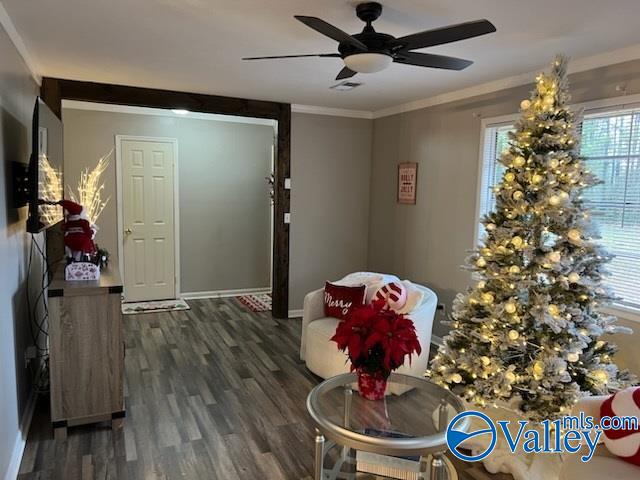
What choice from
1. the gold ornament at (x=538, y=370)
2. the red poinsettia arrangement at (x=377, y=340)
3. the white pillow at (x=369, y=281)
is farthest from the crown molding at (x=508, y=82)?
the red poinsettia arrangement at (x=377, y=340)

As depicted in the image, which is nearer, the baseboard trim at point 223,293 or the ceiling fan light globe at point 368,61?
the ceiling fan light globe at point 368,61

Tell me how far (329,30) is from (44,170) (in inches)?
76.0

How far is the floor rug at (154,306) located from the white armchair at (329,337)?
2.44 metres

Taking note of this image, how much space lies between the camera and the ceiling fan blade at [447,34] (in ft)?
6.18

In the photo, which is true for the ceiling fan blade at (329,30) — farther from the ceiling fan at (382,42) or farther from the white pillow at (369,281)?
the white pillow at (369,281)

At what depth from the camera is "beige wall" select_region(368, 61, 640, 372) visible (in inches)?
161

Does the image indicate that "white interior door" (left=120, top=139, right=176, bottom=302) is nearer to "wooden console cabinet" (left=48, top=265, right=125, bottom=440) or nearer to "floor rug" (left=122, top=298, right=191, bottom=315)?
"floor rug" (left=122, top=298, right=191, bottom=315)

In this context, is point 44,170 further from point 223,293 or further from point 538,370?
point 223,293

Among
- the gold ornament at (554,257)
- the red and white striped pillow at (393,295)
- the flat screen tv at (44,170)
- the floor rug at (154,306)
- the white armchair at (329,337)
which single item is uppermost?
the flat screen tv at (44,170)

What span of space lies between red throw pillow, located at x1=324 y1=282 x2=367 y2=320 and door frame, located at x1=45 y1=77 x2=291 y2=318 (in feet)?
5.04

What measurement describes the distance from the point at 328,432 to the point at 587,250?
5.81 feet

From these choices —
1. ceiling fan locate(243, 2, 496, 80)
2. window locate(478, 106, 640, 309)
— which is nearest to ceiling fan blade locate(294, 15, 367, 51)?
ceiling fan locate(243, 2, 496, 80)

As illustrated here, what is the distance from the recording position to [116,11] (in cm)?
241

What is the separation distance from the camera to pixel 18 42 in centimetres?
287
